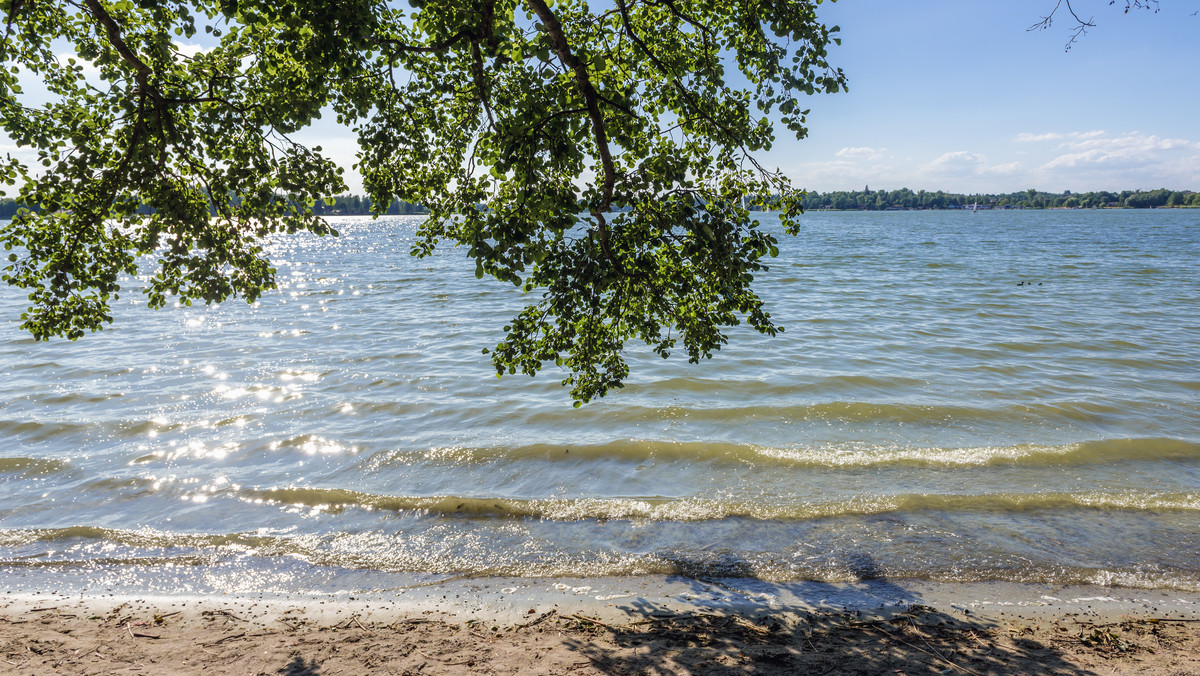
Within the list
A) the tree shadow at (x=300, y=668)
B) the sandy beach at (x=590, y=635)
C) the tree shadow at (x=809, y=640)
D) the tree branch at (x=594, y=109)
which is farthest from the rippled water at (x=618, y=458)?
the tree branch at (x=594, y=109)

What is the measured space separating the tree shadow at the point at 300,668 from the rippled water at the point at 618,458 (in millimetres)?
→ 1817

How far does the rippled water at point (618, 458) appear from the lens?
7629 millimetres

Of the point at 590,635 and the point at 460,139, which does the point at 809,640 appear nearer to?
the point at 590,635

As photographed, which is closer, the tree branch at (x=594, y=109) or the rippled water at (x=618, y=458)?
the tree branch at (x=594, y=109)

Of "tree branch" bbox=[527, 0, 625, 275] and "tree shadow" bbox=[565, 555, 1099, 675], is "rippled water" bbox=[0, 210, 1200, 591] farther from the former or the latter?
"tree branch" bbox=[527, 0, 625, 275]

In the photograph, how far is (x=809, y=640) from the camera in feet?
18.2

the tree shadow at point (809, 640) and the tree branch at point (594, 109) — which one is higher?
the tree branch at point (594, 109)

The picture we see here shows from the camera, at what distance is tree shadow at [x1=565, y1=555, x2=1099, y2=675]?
5117 mm

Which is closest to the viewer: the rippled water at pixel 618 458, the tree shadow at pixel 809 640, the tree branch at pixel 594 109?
the tree shadow at pixel 809 640

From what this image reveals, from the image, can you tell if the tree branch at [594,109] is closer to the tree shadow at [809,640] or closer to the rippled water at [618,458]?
the tree shadow at [809,640]

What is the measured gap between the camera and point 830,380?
15.2 metres

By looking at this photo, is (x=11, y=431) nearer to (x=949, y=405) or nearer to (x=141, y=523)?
(x=141, y=523)

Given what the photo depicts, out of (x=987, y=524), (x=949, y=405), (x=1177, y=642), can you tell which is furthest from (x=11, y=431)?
(x=949, y=405)

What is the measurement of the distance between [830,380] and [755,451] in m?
5.05
